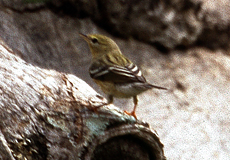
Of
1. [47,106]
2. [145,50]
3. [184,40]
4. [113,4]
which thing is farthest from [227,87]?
[47,106]

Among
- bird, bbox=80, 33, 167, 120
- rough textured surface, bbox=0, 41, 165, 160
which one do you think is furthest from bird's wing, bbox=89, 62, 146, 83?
rough textured surface, bbox=0, 41, 165, 160

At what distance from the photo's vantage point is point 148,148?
3.43 m

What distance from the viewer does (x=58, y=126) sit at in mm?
3230

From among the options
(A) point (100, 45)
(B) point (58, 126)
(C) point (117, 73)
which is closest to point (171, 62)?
(A) point (100, 45)

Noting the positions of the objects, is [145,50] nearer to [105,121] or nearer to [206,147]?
[206,147]

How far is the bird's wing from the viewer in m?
3.60

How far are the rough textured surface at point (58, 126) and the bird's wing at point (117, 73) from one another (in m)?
0.27

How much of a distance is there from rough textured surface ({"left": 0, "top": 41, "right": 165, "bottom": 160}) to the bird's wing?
0.89 feet

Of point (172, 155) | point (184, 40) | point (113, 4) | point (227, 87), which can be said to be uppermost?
point (113, 4)

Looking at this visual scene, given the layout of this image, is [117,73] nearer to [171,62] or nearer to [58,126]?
[58,126]

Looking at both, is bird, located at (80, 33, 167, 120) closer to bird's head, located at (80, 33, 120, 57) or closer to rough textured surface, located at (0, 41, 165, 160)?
bird's head, located at (80, 33, 120, 57)

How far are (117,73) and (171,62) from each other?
3.43 metres

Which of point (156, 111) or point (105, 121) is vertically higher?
point (105, 121)

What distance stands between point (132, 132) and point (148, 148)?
288 mm
